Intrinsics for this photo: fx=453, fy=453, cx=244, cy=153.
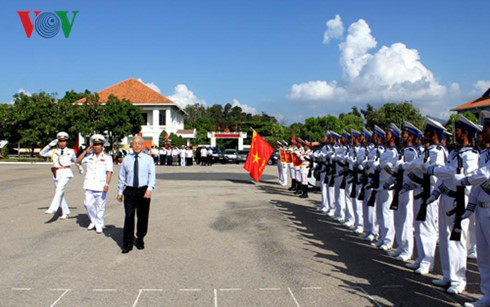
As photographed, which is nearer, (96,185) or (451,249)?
(451,249)

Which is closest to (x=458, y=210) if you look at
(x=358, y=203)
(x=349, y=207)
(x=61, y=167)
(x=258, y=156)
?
(x=358, y=203)

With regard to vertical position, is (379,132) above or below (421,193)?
above

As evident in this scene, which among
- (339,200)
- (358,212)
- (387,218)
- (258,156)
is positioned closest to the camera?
(387,218)

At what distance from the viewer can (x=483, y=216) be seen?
4.98m

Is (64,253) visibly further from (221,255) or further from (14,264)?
(221,255)

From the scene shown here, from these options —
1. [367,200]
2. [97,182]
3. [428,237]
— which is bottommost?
[428,237]

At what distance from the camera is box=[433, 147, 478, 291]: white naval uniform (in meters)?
5.39

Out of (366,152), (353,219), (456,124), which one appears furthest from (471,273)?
(353,219)

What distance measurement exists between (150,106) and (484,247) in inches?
2461

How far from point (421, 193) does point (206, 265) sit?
3.27 m

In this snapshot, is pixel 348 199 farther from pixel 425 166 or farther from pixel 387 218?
pixel 425 166

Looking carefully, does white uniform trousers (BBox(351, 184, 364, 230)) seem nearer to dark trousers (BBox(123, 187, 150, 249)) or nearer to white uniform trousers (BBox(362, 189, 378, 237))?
white uniform trousers (BBox(362, 189, 378, 237))

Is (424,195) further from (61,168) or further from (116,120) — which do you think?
(116,120)

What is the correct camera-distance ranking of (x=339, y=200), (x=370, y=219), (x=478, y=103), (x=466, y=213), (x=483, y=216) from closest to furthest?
1. (x=483, y=216)
2. (x=466, y=213)
3. (x=370, y=219)
4. (x=339, y=200)
5. (x=478, y=103)
